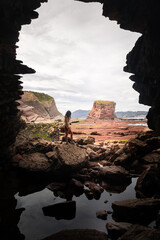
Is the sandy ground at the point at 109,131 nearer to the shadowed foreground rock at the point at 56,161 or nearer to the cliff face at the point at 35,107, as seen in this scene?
the cliff face at the point at 35,107

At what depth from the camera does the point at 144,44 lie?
37.6ft

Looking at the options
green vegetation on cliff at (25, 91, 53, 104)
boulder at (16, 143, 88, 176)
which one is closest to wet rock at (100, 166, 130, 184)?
boulder at (16, 143, 88, 176)

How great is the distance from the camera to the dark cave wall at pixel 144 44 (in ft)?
33.7

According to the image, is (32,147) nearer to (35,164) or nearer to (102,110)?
(35,164)

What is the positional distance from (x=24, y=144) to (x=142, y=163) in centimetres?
1163

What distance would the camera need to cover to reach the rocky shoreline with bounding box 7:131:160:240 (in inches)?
243

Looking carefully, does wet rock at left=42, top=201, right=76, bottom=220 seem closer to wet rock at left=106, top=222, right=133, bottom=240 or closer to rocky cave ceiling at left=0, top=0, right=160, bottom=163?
wet rock at left=106, top=222, right=133, bottom=240

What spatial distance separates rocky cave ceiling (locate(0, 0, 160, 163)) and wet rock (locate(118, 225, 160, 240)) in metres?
7.54

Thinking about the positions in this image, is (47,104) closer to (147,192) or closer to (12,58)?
(12,58)

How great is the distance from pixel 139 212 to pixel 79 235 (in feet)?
9.40

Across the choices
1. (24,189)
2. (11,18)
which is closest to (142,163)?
(24,189)

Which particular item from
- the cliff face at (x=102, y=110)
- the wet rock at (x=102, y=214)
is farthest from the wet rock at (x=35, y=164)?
the cliff face at (x=102, y=110)

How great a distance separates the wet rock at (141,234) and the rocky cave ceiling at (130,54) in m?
7.54

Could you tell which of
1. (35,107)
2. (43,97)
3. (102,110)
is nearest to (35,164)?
(35,107)
